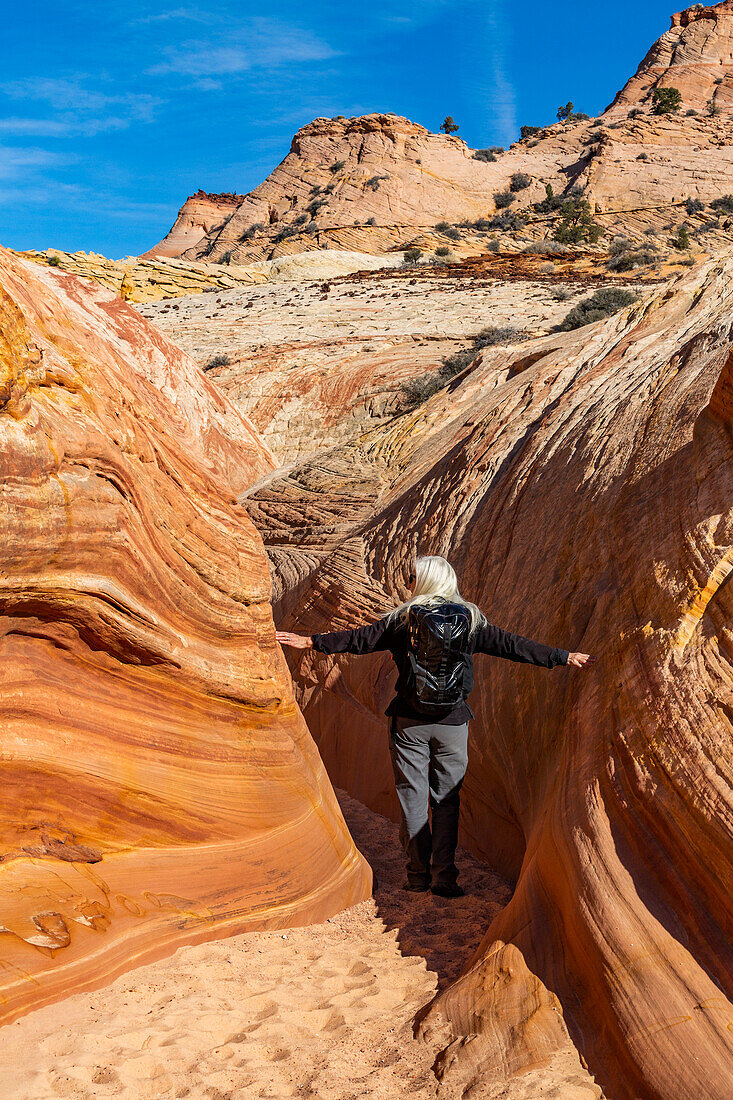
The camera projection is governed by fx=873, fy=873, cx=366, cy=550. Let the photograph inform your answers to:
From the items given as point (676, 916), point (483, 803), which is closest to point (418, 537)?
point (483, 803)

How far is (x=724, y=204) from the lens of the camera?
36.6 meters

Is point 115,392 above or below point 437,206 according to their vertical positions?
below

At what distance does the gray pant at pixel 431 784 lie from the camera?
402 centimetres

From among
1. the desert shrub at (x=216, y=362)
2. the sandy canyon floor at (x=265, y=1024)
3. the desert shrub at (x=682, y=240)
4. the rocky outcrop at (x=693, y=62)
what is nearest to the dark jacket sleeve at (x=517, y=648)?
the sandy canyon floor at (x=265, y=1024)

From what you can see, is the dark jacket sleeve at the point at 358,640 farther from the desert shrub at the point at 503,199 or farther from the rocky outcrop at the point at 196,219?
the rocky outcrop at the point at 196,219

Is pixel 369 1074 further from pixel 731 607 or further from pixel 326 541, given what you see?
pixel 326 541

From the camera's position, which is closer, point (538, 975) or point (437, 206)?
point (538, 975)

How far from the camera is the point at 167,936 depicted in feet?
11.0

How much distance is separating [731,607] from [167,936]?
2.41 meters

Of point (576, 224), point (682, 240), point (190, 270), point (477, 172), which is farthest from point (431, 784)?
point (477, 172)

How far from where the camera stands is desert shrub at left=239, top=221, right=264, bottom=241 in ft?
149

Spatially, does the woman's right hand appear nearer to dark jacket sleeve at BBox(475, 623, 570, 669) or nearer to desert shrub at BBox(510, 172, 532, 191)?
dark jacket sleeve at BBox(475, 623, 570, 669)

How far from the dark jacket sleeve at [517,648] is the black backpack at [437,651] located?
0.26 feet

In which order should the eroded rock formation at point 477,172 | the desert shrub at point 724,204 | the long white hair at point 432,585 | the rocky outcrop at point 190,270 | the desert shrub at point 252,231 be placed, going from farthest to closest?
the desert shrub at point 252,231, the eroded rock formation at point 477,172, the desert shrub at point 724,204, the rocky outcrop at point 190,270, the long white hair at point 432,585
